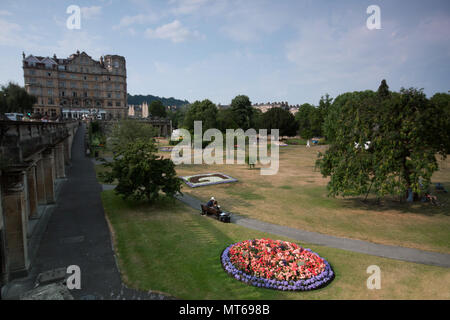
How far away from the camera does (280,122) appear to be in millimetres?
82688

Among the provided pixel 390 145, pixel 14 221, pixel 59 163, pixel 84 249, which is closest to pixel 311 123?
pixel 390 145

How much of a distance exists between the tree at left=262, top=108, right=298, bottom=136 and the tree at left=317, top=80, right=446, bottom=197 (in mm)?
61132

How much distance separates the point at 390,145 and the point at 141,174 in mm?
18467

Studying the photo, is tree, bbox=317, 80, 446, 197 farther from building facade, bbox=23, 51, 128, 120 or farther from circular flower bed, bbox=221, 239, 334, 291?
building facade, bbox=23, 51, 128, 120

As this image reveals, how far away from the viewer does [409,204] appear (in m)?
22.6

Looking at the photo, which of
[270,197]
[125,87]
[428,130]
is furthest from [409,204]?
[125,87]

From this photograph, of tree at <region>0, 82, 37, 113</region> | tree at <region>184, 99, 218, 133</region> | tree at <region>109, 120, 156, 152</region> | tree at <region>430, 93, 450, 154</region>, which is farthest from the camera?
tree at <region>184, 99, 218, 133</region>

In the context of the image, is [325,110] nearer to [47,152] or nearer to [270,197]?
[270,197]

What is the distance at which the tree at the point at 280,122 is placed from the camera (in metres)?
82.9

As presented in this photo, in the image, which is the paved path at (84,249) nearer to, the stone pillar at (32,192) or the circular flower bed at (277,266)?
the stone pillar at (32,192)

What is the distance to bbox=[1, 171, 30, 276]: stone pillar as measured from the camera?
35.8 feet

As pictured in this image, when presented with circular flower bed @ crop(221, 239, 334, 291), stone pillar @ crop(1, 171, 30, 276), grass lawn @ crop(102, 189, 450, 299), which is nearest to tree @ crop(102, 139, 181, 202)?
grass lawn @ crop(102, 189, 450, 299)

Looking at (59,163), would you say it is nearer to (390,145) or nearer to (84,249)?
(84,249)
